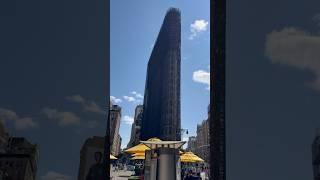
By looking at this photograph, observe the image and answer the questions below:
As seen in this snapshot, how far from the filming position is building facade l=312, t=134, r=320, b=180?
776 centimetres

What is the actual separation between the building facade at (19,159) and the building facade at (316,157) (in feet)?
19.4

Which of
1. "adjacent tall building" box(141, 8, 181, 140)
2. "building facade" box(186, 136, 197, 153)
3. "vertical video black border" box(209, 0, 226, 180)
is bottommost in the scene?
"building facade" box(186, 136, 197, 153)

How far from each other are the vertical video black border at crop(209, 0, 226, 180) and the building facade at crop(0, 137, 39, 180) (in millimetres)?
5566

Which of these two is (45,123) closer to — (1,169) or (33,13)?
(1,169)

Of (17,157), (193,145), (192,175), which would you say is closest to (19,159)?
(17,157)

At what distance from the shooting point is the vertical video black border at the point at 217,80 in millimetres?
11398

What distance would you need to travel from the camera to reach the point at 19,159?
7406 millimetres

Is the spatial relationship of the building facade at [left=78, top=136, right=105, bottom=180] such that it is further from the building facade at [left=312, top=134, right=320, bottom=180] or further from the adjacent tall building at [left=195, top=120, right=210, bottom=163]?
the adjacent tall building at [left=195, top=120, right=210, bottom=163]

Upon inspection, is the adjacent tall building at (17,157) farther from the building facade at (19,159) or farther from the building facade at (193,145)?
the building facade at (193,145)

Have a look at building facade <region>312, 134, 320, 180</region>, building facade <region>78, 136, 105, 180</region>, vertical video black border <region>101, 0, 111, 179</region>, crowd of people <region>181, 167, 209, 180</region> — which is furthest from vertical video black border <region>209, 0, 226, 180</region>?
building facade <region>78, 136, 105, 180</region>

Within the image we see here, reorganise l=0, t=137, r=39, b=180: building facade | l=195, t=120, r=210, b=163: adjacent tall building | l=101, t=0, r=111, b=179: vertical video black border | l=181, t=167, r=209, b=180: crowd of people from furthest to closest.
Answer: l=195, t=120, r=210, b=163: adjacent tall building → l=181, t=167, r=209, b=180: crowd of people → l=101, t=0, r=111, b=179: vertical video black border → l=0, t=137, r=39, b=180: building facade

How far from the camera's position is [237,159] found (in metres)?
8.74

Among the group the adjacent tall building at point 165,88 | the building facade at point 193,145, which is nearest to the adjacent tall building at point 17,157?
the adjacent tall building at point 165,88

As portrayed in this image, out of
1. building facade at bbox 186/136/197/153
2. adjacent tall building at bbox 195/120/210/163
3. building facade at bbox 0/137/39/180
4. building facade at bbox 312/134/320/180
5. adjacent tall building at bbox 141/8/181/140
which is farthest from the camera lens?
building facade at bbox 186/136/197/153
